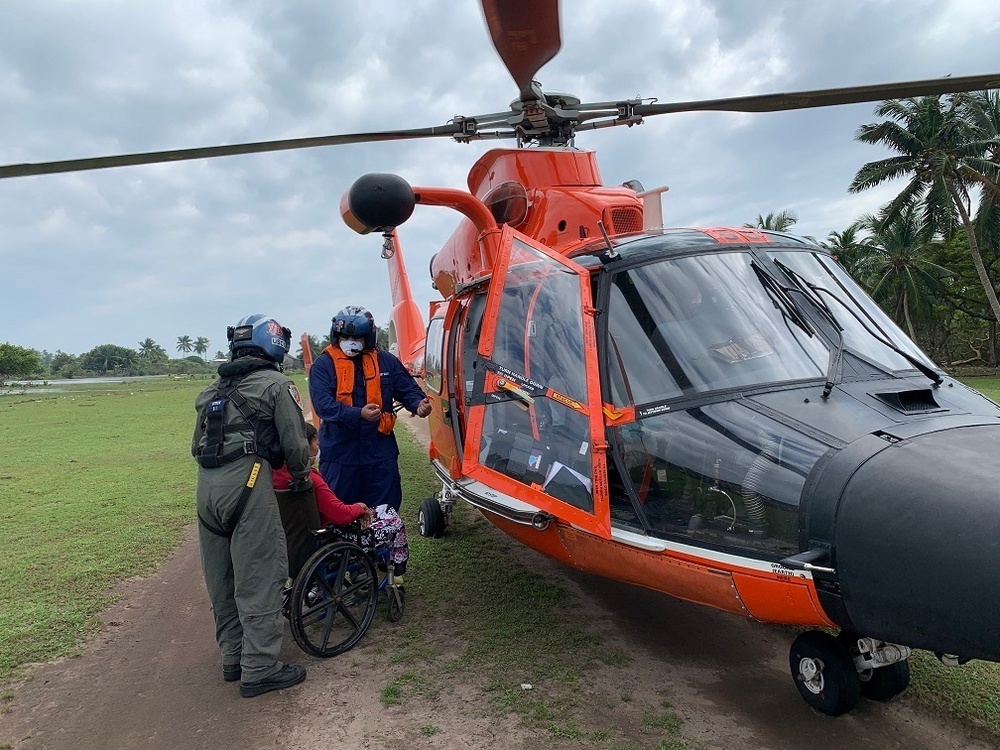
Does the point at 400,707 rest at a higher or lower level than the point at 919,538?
lower

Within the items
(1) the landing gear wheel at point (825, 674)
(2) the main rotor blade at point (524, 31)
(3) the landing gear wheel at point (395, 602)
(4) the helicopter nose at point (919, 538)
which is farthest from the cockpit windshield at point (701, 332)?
(3) the landing gear wheel at point (395, 602)

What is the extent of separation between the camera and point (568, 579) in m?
5.21

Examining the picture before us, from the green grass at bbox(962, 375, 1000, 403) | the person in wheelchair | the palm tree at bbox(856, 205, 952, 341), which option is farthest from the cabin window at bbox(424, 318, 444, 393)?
the palm tree at bbox(856, 205, 952, 341)

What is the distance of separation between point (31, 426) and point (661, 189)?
22.9 m

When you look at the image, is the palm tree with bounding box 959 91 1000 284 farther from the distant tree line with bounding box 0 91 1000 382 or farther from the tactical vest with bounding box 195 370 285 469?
the tactical vest with bounding box 195 370 285 469

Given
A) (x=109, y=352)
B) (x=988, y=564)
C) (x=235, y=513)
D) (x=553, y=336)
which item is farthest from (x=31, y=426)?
(x=109, y=352)

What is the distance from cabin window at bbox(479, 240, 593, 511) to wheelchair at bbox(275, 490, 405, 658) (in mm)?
1314

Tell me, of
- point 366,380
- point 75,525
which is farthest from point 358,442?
point 75,525

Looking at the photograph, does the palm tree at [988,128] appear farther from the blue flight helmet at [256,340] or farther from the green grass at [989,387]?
the blue flight helmet at [256,340]

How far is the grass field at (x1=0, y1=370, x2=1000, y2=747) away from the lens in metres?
3.46

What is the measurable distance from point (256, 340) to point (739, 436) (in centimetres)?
280

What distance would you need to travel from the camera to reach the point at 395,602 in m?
4.54

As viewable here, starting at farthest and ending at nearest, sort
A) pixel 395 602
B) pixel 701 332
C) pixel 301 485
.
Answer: pixel 395 602, pixel 301 485, pixel 701 332

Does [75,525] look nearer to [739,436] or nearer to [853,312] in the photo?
[739,436]
